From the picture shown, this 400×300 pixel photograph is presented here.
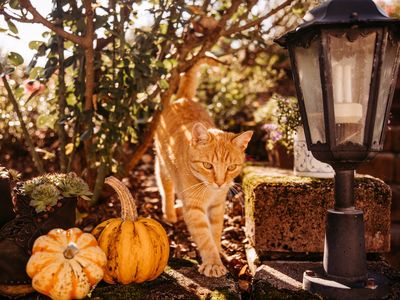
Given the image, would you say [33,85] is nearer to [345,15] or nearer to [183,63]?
[183,63]

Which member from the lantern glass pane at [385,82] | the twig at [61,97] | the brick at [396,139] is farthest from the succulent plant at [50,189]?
the brick at [396,139]

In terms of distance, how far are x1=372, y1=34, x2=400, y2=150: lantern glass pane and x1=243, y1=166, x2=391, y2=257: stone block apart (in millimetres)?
760

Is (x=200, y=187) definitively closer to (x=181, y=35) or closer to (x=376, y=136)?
(x=376, y=136)

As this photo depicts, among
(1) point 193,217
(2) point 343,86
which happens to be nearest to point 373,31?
(2) point 343,86

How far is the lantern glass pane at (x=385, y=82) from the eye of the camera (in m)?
2.02

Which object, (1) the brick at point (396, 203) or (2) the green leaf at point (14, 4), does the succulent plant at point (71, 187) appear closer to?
(2) the green leaf at point (14, 4)

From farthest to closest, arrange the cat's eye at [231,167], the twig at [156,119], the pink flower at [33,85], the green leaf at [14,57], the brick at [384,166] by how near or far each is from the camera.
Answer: the brick at [384,166] < the twig at [156,119] < the pink flower at [33,85] < the cat's eye at [231,167] < the green leaf at [14,57]

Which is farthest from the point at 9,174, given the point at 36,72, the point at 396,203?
the point at 396,203

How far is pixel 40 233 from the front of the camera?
7.11 feet

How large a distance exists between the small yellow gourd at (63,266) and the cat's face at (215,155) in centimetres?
96

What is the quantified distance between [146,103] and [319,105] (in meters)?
1.77

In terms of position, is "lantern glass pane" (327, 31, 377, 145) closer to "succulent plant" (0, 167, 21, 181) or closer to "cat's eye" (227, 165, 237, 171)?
"cat's eye" (227, 165, 237, 171)

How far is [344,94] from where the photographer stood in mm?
2035

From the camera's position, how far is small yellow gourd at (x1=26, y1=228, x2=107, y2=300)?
1.96m
